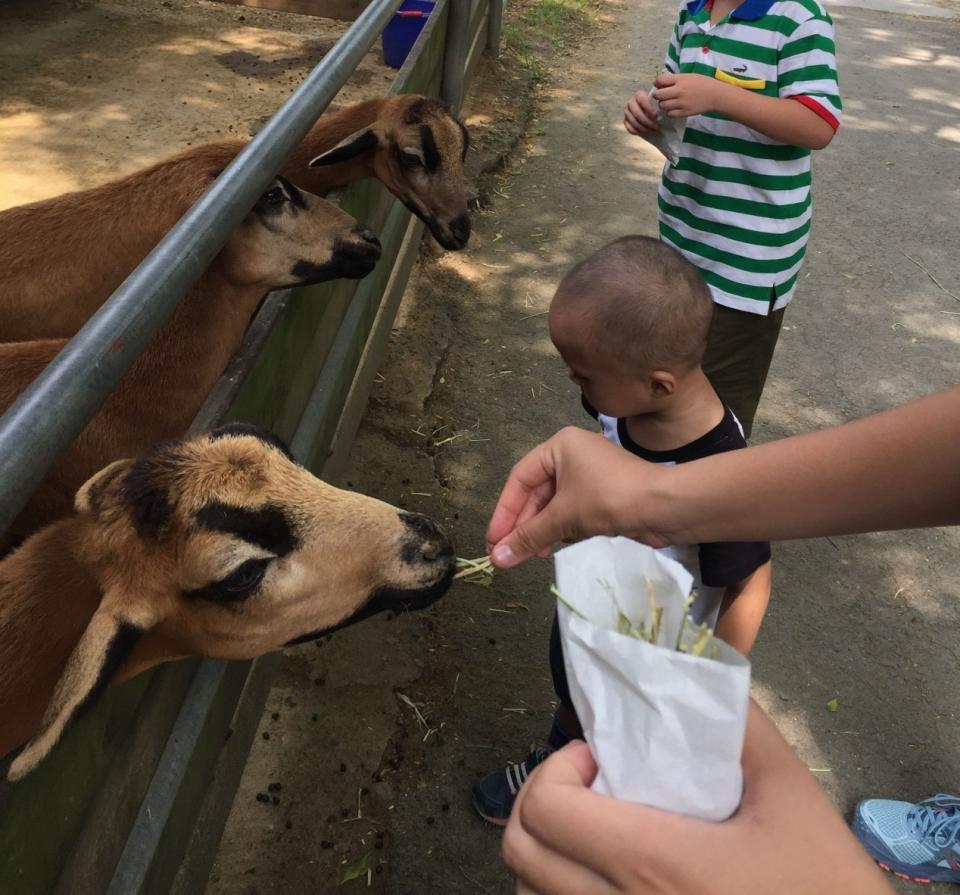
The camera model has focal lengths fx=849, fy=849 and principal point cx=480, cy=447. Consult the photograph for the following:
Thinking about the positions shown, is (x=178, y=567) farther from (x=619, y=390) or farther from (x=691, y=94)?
(x=691, y=94)

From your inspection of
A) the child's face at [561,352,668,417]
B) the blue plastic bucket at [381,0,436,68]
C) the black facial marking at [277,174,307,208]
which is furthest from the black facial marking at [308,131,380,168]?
the blue plastic bucket at [381,0,436,68]

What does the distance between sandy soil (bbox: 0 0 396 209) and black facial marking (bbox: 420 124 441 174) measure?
281cm

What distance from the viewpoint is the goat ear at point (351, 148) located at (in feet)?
12.9

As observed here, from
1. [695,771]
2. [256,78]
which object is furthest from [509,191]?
[695,771]

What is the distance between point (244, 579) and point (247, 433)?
39 centimetres

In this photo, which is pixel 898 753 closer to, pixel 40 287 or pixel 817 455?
pixel 817 455

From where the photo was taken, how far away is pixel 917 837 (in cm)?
277

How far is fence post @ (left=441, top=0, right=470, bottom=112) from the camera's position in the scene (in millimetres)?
Answer: 5617

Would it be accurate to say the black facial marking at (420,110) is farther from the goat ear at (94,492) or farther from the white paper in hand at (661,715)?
the white paper in hand at (661,715)

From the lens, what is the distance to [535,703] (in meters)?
3.28

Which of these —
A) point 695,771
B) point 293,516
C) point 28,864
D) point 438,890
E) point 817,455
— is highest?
point 817,455

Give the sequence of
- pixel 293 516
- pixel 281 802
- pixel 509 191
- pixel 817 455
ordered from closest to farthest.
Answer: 1. pixel 817 455
2. pixel 293 516
3. pixel 281 802
4. pixel 509 191

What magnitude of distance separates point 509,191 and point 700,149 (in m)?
4.02

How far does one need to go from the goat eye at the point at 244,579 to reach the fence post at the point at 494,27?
7872 mm
